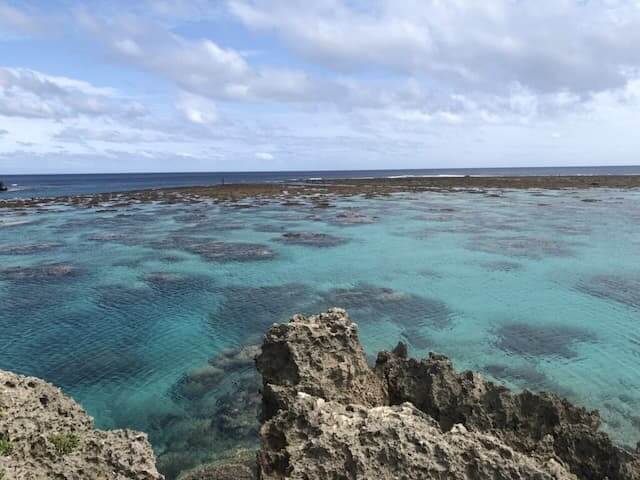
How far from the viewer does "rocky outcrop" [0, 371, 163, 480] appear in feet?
22.2

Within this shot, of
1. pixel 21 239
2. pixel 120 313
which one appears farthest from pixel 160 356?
pixel 21 239

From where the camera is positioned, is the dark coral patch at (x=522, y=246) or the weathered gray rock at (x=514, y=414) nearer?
the weathered gray rock at (x=514, y=414)

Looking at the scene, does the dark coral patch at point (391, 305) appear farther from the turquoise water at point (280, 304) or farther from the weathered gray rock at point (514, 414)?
the weathered gray rock at point (514, 414)

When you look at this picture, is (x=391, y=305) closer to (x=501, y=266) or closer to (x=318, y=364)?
(x=501, y=266)

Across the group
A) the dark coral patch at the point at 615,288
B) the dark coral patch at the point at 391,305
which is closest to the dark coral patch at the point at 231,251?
the dark coral patch at the point at 391,305

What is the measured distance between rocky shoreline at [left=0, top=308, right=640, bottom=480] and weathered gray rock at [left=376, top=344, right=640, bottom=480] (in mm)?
21

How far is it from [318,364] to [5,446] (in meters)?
5.51

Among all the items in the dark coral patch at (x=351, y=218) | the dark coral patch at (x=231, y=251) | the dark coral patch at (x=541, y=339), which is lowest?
the dark coral patch at (x=541, y=339)

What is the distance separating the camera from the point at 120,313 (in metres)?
23.3

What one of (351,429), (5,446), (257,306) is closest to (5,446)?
(5,446)

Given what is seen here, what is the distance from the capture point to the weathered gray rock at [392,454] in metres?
6.42

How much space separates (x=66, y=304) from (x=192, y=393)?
12.7m

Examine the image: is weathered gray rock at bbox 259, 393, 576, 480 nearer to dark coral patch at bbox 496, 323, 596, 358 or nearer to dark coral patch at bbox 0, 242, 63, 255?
dark coral patch at bbox 496, 323, 596, 358

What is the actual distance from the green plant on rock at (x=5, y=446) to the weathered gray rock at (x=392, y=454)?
139 inches
